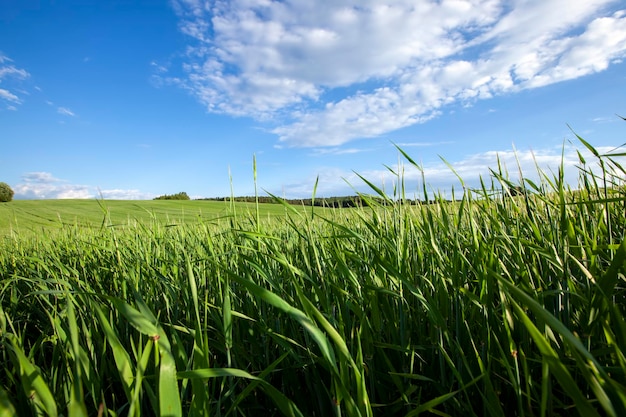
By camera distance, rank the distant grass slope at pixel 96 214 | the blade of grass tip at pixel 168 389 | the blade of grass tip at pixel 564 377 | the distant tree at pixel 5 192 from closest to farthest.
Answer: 1. the blade of grass tip at pixel 564 377
2. the blade of grass tip at pixel 168 389
3. the distant grass slope at pixel 96 214
4. the distant tree at pixel 5 192

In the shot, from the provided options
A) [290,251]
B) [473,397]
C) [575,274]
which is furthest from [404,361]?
[290,251]

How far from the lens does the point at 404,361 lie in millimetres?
1021

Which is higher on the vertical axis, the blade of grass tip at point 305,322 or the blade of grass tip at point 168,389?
the blade of grass tip at point 305,322

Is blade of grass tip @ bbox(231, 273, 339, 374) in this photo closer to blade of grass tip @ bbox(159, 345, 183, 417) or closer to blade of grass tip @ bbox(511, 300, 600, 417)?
blade of grass tip @ bbox(159, 345, 183, 417)

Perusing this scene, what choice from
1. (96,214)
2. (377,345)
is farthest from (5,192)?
(377,345)

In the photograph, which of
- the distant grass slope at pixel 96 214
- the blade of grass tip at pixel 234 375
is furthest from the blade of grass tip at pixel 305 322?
the distant grass slope at pixel 96 214

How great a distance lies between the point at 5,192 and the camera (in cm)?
3550

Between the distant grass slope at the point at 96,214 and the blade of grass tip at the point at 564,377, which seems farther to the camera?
the distant grass slope at the point at 96,214

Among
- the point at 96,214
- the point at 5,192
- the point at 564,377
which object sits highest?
the point at 5,192

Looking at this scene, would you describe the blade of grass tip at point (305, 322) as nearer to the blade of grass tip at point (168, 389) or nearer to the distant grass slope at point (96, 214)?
the blade of grass tip at point (168, 389)

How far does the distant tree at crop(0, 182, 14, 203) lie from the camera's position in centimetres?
3503

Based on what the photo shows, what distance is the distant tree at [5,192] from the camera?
35.0 meters

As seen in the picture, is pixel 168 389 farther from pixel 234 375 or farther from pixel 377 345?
pixel 377 345

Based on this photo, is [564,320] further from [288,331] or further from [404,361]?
[288,331]
